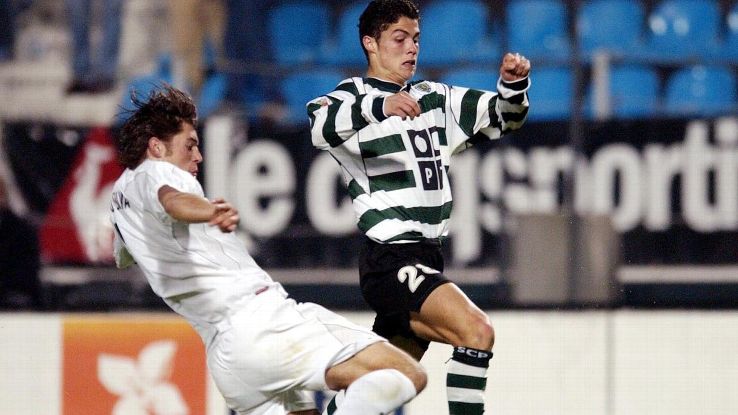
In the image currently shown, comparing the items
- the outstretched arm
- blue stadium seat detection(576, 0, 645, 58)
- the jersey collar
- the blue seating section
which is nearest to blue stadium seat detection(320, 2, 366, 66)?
the blue seating section

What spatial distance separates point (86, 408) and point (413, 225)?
2210 mm

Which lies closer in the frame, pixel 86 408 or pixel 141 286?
pixel 86 408

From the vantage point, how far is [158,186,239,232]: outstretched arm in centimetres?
303

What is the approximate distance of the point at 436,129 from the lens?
421 cm

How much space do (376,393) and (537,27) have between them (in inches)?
226

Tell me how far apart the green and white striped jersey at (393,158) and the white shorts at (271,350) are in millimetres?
627

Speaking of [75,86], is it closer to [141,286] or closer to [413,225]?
[141,286]

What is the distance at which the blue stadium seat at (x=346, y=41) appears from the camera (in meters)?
8.72

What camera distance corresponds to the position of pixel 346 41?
878 cm

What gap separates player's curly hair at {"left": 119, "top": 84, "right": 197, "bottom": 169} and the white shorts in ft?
1.88

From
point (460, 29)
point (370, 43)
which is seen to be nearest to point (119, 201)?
point (370, 43)

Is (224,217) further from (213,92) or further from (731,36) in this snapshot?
(731,36)

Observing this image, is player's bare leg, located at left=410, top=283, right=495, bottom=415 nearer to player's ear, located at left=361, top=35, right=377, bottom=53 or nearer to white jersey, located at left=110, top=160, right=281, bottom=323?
white jersey, located at left=110, top=160, right=281, bottom=323

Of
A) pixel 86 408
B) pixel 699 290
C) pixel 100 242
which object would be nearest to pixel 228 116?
pixel 100 242
